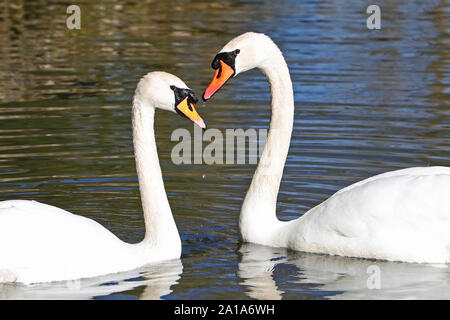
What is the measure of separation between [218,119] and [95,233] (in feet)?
17.5

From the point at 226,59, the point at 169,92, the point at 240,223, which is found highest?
the point at 226,59

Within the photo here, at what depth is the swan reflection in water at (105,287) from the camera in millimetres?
7220

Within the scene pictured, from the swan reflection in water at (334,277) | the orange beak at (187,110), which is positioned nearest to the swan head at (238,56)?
the orange beak at (187,110)

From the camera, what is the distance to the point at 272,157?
912cm

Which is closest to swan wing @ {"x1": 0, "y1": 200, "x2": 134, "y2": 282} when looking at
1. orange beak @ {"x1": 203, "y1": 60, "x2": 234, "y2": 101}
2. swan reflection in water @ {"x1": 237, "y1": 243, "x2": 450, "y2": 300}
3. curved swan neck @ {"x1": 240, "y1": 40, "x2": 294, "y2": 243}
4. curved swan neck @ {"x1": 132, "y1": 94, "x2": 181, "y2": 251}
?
curved swan neck @ {"x1": 132, "y1": 94, "x2": 181, "y2": 251}

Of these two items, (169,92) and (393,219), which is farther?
(393,219)

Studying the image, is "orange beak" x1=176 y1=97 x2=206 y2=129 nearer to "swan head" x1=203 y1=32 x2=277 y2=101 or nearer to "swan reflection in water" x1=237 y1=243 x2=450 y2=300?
"swan head" x1=203 y1=32 x2=277 y2=101

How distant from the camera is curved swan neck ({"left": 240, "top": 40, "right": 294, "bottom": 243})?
348 inches

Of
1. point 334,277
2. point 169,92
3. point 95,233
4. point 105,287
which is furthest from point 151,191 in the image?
point 334,277

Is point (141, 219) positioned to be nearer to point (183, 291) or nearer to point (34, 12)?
point (183, 291)

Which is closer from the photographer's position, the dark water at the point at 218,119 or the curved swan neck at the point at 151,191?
the dark water at the point at 218,119

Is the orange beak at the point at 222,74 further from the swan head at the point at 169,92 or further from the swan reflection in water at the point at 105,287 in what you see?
the swan reflection in water at the point at 105,287

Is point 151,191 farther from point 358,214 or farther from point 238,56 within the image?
point 358,214

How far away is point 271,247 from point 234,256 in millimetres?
482
